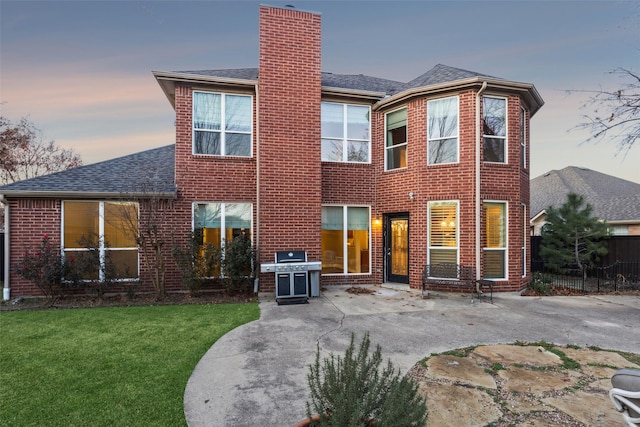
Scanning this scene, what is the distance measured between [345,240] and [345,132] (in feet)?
11.6

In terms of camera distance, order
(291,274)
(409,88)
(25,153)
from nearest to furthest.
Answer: (291,274), (409,88), (25,153)

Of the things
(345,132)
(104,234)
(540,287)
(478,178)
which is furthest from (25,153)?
(540,287)

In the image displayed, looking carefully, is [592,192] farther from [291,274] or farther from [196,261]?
[196,261]

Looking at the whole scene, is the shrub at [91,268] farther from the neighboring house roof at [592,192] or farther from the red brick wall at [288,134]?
the neighboring house roof at [592,192]

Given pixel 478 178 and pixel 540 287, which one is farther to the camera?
pixel 540 287

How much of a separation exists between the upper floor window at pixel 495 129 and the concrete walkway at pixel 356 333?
4.02m

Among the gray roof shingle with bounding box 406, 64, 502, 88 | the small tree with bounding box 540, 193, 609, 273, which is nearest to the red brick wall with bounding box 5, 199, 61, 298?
the gray roof shingle with bounding box 406, 64, 502, 88

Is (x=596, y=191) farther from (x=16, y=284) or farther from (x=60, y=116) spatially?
(x=60, y=116)

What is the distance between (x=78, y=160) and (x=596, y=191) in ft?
116

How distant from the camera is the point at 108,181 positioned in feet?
29.3

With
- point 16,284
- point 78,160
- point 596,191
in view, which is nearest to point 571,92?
point 16,284

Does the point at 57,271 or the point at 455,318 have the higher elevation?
the point at 57,271

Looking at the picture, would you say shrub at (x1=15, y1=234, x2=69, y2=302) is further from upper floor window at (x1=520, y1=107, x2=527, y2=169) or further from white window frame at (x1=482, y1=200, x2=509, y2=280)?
upper floor window at (x1=520, y1=107, x2=527, y2=169)

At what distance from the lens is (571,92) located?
5695 mm
